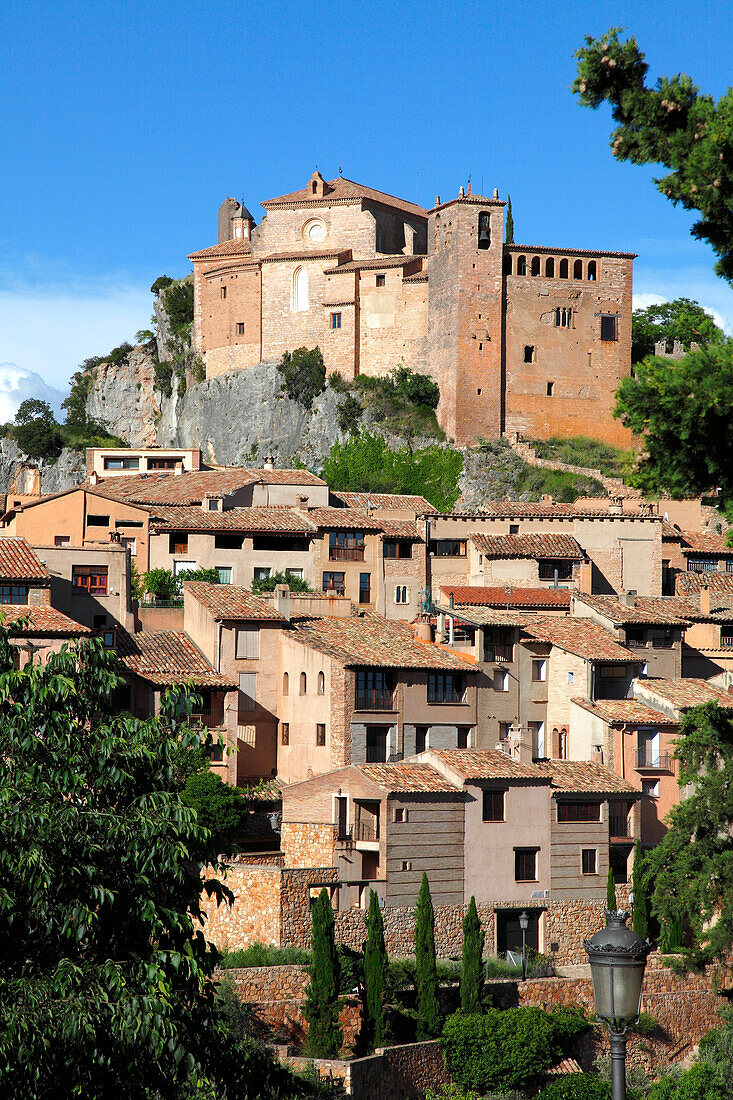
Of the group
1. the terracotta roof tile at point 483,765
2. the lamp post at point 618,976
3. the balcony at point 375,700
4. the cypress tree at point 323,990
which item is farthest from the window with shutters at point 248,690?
the lamp post at point 618,976

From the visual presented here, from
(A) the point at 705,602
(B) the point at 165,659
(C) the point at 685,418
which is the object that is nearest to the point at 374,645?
(B) the point at 165,659

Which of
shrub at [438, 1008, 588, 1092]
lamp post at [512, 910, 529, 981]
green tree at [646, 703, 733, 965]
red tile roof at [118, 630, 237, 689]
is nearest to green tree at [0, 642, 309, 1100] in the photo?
shrub at [438, 1008, 588, 1092]

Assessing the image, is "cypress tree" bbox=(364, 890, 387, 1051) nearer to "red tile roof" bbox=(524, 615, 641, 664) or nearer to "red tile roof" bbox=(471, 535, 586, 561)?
"red tile roof" bbox=(524, 615, 641, 664)

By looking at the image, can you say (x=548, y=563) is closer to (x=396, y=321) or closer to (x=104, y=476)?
(x=104, y=476)

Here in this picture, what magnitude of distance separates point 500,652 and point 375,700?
495cm

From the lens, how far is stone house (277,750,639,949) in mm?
33500

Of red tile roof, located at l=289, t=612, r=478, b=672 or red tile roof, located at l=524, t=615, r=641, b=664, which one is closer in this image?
red tile roof, located at l=289, t=612, r=478, b=672

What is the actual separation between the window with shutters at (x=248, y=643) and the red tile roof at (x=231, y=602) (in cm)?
41

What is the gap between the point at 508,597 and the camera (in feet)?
154

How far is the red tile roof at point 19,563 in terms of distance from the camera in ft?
135

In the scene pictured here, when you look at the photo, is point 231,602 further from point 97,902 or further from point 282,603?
point 97,902

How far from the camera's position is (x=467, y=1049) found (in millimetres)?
28969

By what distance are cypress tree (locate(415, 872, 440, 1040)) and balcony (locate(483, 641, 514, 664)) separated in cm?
1147

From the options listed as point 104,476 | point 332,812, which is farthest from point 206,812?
point 104,476
